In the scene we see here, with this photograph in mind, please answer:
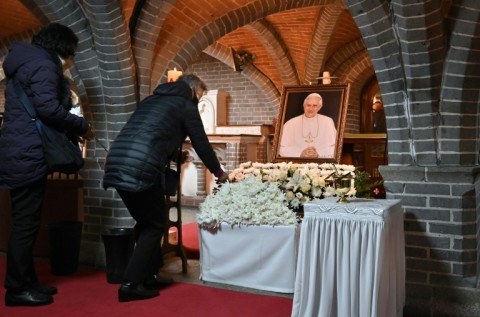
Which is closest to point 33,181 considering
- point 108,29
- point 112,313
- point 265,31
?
point 112,313

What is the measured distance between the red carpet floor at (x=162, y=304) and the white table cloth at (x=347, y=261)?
1.92 feet

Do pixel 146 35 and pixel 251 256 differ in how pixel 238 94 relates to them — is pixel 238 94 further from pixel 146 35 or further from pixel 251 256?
pixel 251 256

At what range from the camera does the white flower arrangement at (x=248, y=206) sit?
397cm

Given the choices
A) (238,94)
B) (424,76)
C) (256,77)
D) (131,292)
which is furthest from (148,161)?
(238,94)

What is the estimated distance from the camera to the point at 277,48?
33.1ft

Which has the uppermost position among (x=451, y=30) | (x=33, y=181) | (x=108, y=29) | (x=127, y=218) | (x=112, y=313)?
(x=108, y=29)

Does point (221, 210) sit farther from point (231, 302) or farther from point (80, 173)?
point (80, 173)

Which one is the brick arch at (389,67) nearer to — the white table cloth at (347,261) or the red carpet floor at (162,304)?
the white table cloth at (347,261)

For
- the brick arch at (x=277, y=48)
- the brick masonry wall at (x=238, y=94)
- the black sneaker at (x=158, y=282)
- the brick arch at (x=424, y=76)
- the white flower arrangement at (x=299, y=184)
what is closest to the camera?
the brick arch at (x=424, y=76)

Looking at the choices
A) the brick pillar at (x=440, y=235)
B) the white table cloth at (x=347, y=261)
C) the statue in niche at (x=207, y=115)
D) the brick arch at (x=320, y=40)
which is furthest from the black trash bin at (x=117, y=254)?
the statue in niche at (x=207, y=115)

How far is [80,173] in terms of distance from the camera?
5273 mm

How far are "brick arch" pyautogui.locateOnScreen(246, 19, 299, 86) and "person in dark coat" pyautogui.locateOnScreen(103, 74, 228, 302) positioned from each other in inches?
234

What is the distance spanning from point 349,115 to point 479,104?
7939 millimetres

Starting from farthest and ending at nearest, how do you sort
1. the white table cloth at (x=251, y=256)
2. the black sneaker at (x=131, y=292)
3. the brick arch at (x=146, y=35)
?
the brick arch at (x=146, y=35) < the white table cloth at (x=251, y=256) < the black sneaker at (x=131, y=292)
